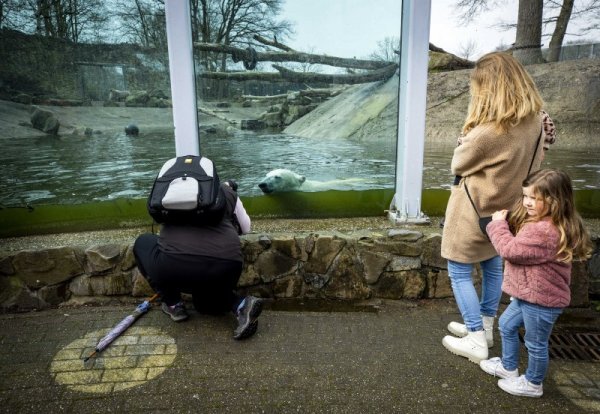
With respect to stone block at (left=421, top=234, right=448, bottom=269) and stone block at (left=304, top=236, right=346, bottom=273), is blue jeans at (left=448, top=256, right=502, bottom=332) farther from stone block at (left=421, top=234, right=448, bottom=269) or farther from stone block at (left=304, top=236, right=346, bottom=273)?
stone block at (left=304, top=236, right=346, bottom=273)

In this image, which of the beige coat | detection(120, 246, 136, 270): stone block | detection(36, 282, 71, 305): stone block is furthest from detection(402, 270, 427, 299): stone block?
detection(36, 282, 71, 305): stone block

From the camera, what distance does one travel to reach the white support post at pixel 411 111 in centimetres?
325

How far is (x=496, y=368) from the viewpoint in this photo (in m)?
2.32

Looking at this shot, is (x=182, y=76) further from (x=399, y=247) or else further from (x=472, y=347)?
(x=472, y=347)

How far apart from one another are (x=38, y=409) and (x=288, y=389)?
1.24 meters

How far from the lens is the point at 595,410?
2078 mm

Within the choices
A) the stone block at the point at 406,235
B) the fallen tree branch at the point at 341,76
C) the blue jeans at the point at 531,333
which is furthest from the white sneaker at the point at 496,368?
the fallen tree branch at the point at 341,76

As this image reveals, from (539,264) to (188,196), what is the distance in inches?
74.2

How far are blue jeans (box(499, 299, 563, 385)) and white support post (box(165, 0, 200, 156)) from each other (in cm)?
254

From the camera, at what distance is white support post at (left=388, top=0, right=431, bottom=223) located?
325cm

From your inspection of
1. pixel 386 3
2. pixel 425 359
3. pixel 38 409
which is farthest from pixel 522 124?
pixel 38 409

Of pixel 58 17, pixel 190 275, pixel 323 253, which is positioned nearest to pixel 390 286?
pixel 323 253

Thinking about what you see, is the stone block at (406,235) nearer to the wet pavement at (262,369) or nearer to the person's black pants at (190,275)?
the wet pavement at (262,369)

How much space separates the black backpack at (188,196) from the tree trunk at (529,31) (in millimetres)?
2917
